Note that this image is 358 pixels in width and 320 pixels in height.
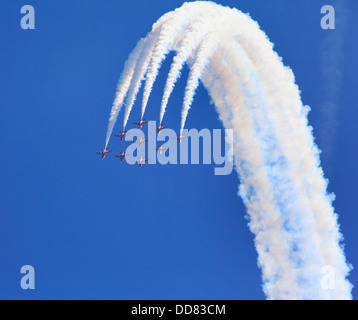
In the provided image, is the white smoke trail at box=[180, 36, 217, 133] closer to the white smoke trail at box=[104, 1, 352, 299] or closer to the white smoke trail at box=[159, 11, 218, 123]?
the white smoke trail at box=[159, 11, 218, 123]

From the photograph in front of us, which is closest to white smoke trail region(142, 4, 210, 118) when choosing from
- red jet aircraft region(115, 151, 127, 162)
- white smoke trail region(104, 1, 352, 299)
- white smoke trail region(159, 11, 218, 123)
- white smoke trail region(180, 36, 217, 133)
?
white smoke trail region(159, 11, 218, 123)

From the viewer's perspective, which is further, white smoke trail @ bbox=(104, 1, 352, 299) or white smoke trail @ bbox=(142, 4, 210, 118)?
white smoke trail @ bbox=(104, 1, 352, 299)

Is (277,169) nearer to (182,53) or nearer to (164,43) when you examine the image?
(182,53)

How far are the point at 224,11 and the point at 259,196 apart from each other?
8.94 m

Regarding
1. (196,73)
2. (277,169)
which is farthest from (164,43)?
(277,169)

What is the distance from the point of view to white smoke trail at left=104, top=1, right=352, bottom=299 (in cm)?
3850

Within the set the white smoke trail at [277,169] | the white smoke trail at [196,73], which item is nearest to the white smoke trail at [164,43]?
the white smoke trail at [196,73]

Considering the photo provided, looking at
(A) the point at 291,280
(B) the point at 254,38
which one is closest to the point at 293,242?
(A) the point at 291,280

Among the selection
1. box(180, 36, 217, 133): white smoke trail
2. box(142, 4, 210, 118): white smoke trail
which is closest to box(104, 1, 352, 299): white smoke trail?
box(180, 36, 217, 133): white smoke trail

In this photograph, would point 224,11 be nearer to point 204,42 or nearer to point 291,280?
point 204,42
